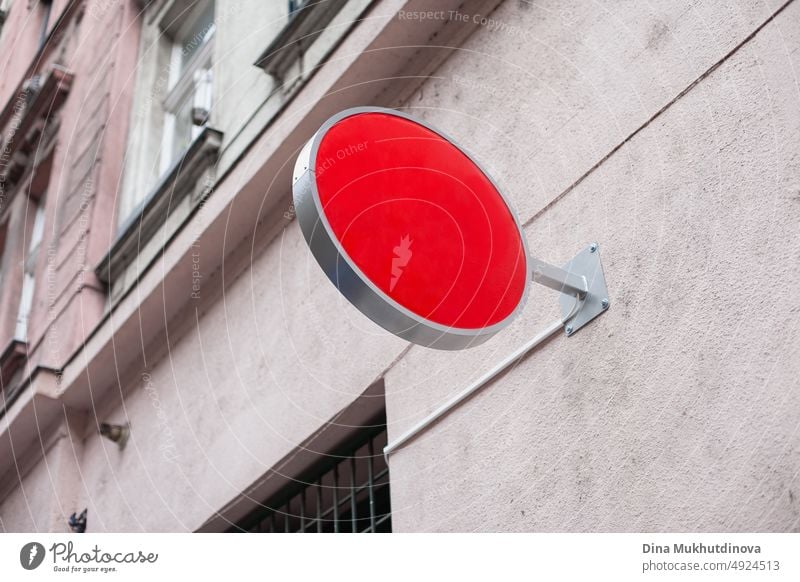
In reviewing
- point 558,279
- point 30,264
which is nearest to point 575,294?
point 558,279

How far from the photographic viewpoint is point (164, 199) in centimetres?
612

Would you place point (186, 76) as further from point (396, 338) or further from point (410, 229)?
point (410, 229)

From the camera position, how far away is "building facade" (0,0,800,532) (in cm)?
263

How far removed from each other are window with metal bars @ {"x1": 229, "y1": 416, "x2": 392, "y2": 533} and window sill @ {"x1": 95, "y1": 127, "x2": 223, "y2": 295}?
1881 millimetres

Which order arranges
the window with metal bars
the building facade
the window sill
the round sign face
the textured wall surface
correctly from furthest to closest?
the window sill, the window with metal bars, the building facade, the textured wall surface, the round sign face

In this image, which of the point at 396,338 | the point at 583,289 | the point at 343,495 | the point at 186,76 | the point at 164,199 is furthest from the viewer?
the point at 186,76

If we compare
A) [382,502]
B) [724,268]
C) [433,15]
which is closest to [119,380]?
[382,502]

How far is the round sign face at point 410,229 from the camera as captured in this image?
7.64 ft
